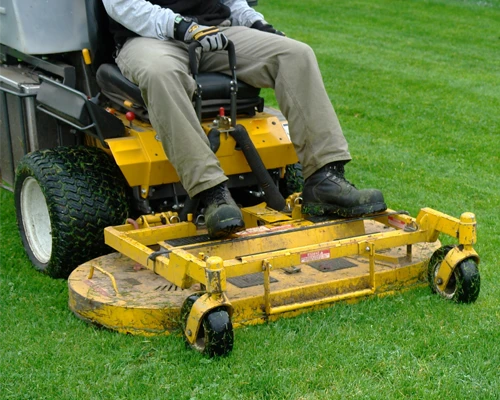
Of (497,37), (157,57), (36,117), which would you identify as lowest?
(497,37)

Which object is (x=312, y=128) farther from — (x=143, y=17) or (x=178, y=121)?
(x=143, y=17)

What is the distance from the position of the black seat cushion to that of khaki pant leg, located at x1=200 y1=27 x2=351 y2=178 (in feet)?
0.29

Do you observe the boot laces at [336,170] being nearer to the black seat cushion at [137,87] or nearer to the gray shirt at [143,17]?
the black seat cushion at [137,87]

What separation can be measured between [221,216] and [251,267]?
38 cm

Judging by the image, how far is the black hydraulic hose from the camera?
4.52m

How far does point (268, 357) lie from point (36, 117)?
2.18m

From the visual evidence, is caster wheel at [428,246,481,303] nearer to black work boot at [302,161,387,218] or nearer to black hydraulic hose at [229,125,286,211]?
black work boot at [302,161,387,218]

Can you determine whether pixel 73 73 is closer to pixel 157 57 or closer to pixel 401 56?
pixel 157 57

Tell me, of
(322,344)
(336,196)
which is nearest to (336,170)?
(336,196)

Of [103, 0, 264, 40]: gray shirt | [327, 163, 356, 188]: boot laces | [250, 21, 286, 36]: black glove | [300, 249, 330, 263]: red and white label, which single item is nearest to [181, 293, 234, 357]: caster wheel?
[300, 249, 330, 263]: red and white label

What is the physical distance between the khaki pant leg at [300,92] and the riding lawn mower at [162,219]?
15 centimetres

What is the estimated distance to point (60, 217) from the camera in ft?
14.3

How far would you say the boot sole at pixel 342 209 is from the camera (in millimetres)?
4250

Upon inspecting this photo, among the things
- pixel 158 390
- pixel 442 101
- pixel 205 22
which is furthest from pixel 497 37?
pixel 158 390
